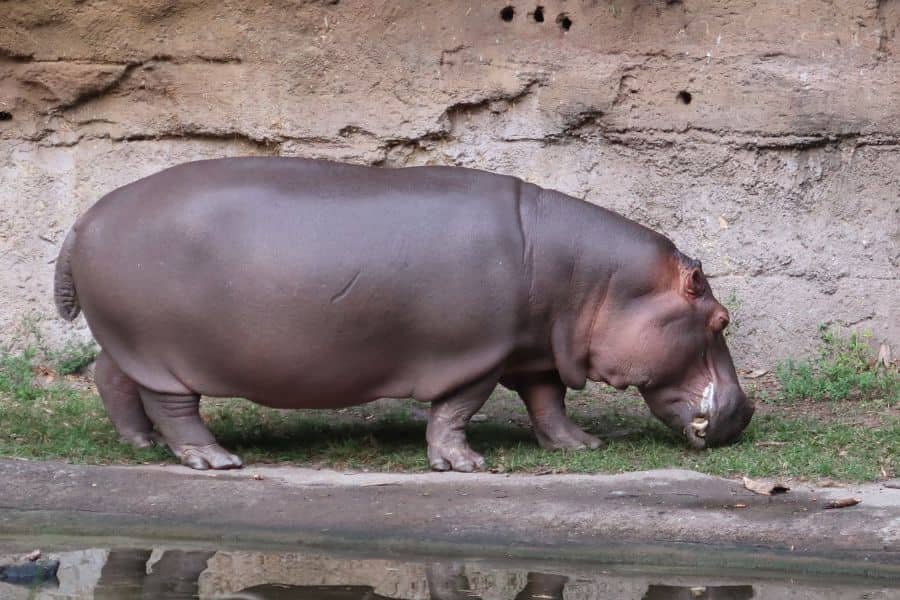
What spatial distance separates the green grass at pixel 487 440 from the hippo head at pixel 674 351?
0.63 feet

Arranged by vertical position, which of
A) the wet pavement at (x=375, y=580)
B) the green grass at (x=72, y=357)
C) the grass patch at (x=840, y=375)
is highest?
the wet pavement at (x=375, y=580)

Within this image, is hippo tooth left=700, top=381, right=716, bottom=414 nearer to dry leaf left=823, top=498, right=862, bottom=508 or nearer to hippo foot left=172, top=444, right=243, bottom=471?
dry leaf left=823, top=498, right=862, bottom=508

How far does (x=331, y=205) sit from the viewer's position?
669 cm

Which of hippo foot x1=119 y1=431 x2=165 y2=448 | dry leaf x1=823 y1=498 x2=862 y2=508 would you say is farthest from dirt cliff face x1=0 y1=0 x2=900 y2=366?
dry leaf x1=823 y1=498 x2=862 y2=508

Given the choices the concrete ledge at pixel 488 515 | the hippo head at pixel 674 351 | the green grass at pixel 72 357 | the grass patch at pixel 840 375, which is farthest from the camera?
→ the green grass at pixel 72 357

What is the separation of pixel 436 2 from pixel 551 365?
3096 mm

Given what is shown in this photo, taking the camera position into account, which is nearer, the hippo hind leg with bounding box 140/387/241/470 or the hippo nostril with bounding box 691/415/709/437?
the hippo hind leg with bounding box 140/387/241/470

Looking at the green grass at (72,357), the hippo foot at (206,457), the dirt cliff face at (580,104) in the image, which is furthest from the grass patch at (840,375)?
the green grass at (72,357)

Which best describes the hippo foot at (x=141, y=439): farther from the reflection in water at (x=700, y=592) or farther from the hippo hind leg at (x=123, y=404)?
the reflection in water at (x=700, y=592)

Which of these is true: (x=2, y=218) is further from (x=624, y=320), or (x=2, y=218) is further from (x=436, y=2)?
(x=624, y=320)

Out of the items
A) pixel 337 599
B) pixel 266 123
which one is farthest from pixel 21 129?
pixel 337 599

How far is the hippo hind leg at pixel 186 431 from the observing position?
265 inches

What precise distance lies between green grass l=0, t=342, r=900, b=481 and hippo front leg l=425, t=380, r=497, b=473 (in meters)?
0.11

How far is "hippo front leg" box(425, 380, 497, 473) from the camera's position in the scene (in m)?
6.80
